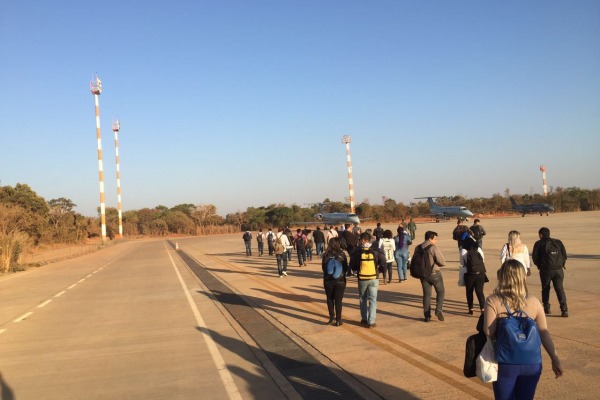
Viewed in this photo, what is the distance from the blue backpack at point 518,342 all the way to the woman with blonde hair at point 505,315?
52 millimetres

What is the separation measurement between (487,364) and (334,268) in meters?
5.47

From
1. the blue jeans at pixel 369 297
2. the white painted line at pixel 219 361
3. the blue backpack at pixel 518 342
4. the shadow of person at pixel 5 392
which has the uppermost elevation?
the blue backpack at pixel 518 342

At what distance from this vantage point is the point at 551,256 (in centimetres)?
859

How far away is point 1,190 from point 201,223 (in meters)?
42.2

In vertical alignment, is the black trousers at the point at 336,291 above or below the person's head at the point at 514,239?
below

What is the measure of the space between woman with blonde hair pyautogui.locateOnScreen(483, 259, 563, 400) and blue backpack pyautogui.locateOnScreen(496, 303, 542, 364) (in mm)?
52

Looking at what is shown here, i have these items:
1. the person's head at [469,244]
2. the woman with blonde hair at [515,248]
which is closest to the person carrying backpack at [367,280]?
the person's head at [469,244]

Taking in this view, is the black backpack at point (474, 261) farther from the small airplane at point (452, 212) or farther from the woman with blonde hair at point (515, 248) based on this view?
the small airplane at point (452, 212)

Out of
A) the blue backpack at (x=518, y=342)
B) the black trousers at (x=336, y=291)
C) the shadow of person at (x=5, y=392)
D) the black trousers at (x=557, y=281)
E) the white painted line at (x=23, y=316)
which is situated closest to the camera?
the blue backpack at (x=518, y=342)

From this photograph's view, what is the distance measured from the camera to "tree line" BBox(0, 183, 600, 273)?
61219 mm

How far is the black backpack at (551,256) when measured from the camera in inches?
339

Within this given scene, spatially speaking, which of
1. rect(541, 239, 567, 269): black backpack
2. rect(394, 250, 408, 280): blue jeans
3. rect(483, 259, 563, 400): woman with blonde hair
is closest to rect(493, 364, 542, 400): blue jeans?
rect(483, 259, 563, 400): woman with blonde hair

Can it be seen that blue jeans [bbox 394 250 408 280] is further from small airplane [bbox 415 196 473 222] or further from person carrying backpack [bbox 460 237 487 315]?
small airplane [bbox 415 196 473 222]

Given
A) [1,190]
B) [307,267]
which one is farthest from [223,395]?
[1,190]
